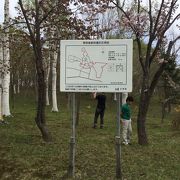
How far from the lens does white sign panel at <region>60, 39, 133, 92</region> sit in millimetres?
10273

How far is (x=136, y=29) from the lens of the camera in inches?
605

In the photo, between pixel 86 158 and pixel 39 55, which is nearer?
pixel 86 158

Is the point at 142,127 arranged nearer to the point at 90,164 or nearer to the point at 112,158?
the point at 112,158

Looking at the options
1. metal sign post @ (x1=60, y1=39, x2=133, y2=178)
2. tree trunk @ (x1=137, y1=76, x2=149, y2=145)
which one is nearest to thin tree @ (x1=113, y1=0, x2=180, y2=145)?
tree trunk @ (x1=137, y1=76, x2=149, y2=145)

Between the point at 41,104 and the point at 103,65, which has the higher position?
the point at 103,65

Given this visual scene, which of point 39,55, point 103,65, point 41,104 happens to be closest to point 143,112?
point 41,104

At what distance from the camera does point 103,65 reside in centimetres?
1030

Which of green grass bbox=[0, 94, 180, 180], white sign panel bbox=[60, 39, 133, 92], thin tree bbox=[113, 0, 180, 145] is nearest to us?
white sign panel bbox=[60, 39, 133, 92]

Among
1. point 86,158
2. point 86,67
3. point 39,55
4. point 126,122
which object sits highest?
point 39,55

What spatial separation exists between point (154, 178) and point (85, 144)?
4.80 meters

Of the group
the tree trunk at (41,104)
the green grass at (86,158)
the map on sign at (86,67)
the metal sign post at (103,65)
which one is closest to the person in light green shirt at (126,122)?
the green grass at (86,158)

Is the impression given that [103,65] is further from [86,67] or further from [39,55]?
[39,55]

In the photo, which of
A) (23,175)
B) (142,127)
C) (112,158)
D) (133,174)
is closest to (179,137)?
(142,127)

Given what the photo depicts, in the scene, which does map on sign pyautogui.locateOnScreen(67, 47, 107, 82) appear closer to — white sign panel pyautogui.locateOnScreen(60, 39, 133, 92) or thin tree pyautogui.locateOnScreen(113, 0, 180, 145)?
white sign panel pyautogui.locateOnScreen(60, 39, 133, 92)
